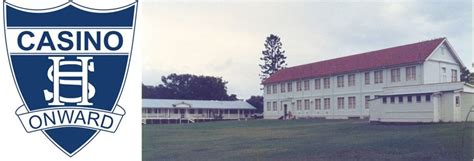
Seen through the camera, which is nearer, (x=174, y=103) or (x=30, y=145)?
(x=30, y=145)

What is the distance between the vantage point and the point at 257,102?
9883 mm

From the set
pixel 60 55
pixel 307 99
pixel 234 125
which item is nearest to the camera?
pixel 60 55

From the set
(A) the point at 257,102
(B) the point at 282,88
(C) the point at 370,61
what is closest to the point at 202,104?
(A) the point at 257,102

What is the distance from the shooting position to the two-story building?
9070mm

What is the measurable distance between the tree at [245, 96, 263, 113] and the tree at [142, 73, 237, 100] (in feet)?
2.94

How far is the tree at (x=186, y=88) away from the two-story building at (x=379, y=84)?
53.8 inches

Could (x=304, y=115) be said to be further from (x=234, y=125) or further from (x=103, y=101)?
(x=103, y=101)

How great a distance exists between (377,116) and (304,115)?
1.96 meters

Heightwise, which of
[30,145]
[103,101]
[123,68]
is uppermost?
[123,68]

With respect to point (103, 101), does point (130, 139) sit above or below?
below

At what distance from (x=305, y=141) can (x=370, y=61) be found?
7.34 feet

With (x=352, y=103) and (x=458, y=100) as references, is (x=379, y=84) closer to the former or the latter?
(x=352, y=103)

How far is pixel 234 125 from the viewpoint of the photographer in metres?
9.52

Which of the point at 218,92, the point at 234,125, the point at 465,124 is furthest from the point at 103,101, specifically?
the point at 465,124
